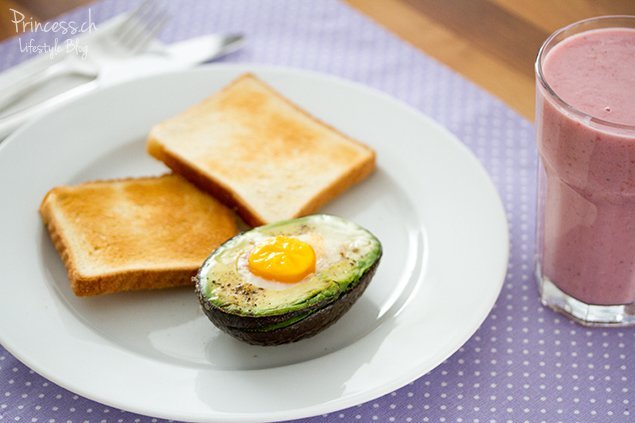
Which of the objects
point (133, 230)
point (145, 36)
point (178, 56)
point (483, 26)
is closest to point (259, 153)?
point (133, 230)

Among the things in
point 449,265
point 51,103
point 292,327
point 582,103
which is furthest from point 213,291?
point 51,103

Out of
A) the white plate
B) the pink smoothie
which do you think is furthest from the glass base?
the white plate

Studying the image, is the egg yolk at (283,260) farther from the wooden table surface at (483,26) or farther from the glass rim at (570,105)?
the wooden table surface at (483,26)

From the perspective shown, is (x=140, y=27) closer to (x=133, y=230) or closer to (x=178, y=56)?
(x=178, y=56)

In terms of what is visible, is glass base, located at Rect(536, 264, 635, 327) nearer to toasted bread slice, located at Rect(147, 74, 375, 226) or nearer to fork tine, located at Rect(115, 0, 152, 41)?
toasted bread slice, located at Rect(147, 74, 375, 226)

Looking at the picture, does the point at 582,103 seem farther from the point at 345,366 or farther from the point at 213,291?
the point at 213,291

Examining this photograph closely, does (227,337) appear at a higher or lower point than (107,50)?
lower
